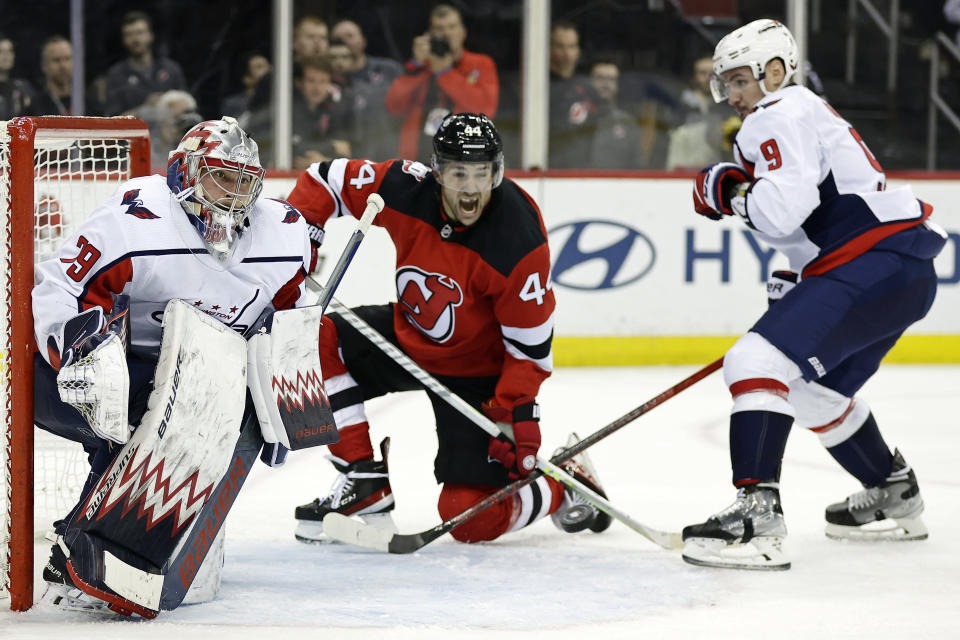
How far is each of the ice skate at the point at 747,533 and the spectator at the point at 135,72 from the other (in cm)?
330

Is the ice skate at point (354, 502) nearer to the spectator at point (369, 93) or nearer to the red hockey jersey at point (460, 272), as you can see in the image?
the red hockey jersey at point (460, 272)

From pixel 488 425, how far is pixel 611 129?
3.02 metres

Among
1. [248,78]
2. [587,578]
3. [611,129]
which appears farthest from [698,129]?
[587,578]

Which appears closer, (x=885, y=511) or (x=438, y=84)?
(x=885, y=511)

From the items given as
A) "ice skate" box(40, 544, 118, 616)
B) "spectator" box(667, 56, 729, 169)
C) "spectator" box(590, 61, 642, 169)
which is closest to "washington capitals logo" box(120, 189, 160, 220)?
"ice skate" box(40, 544, 118, 616)

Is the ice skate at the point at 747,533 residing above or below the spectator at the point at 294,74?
below

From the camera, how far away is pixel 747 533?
253cm

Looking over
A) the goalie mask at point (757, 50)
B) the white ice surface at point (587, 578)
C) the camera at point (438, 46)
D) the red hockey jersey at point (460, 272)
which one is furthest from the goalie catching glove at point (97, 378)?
the camera at point (438, 46)

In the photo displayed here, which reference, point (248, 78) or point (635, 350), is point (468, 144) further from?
point (248, 78)

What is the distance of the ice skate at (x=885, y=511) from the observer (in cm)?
284

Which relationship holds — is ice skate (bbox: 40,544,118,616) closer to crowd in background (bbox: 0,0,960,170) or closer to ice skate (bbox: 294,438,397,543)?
ice skate (bbox: 294,438,397,543)

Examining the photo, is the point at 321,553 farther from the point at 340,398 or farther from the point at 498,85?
the point at 498,85

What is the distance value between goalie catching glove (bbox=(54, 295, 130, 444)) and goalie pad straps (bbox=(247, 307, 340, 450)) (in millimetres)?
226

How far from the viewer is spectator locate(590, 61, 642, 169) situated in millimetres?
5492
